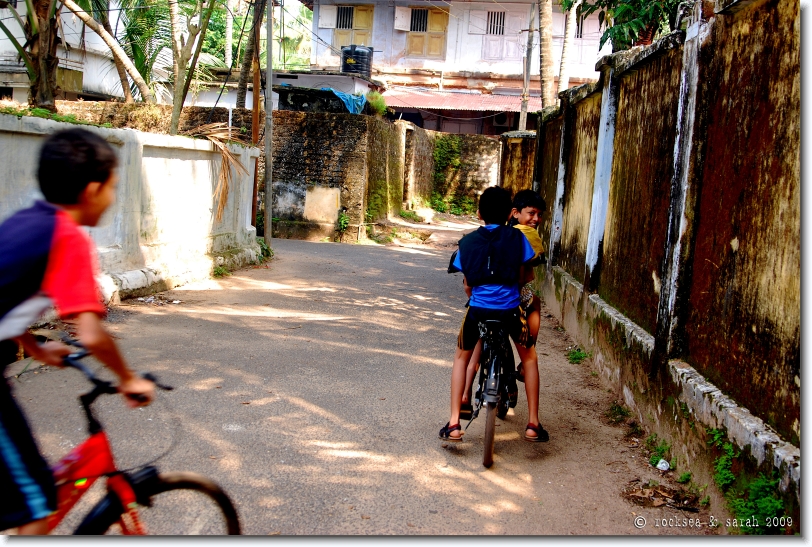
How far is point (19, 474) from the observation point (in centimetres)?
221

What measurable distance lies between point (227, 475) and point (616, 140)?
4.93 meters

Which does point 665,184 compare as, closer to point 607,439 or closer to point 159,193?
point 607,439

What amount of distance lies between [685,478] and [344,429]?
2.03 metres

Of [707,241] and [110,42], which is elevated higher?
[110,42]

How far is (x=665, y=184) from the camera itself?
535 cm

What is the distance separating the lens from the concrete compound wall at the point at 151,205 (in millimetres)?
6755

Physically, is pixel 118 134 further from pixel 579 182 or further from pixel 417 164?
pixel 417 164

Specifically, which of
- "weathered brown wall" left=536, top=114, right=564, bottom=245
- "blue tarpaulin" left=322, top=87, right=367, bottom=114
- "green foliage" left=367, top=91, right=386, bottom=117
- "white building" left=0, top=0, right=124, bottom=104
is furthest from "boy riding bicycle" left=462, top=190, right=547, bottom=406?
"white building" left=0, top=0, right=124, bottom=104

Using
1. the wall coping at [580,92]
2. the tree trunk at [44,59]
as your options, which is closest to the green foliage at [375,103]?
the wall coping at [580,92]

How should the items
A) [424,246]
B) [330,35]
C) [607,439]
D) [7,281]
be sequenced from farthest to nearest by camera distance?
[330,35]
[424,246]
[607,439]
[7,281]

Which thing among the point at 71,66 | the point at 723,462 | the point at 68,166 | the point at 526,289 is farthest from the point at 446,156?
the point at 68,166

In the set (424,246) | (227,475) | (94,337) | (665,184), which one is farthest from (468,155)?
(94,337)

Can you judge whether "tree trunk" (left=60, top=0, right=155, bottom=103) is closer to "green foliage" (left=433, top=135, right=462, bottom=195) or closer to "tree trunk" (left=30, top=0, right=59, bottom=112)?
"tree trunk" (left=30, top=0, right=59, bottom=112)

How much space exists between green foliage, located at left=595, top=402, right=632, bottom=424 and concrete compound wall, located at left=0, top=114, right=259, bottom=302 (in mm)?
4920
